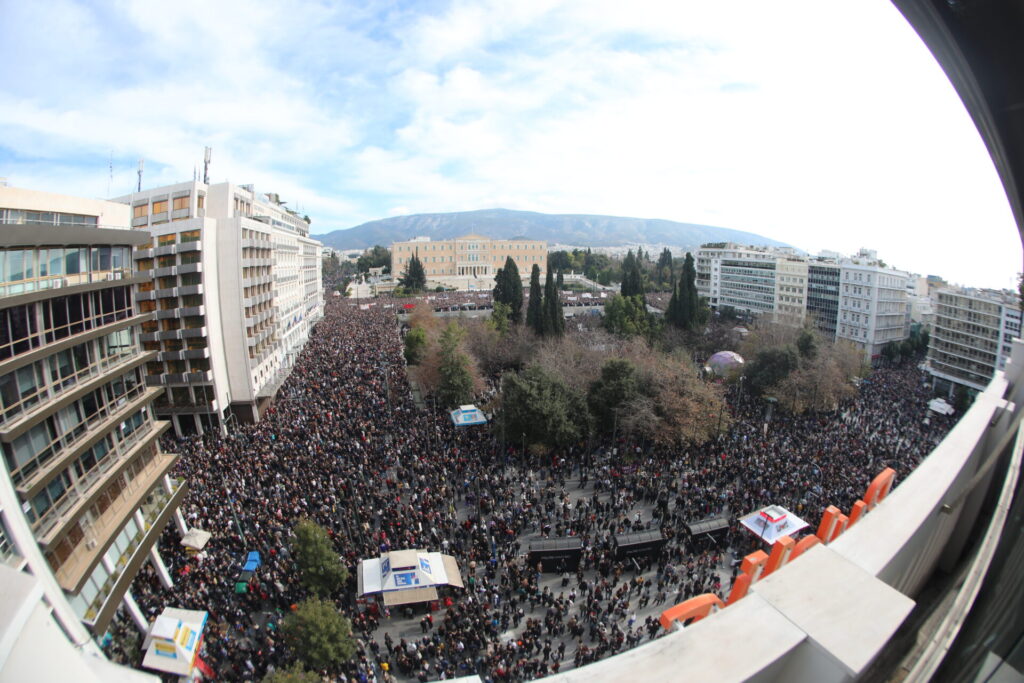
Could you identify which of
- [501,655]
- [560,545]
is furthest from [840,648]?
[560,545]

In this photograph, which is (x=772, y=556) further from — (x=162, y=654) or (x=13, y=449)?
(x=13, y=449)

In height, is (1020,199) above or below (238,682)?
above

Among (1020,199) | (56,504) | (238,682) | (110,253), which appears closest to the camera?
(1020,199)

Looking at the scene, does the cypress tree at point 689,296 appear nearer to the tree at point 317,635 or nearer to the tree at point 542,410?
the tree at point 542,410

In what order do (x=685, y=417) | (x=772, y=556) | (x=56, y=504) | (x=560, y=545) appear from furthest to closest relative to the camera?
(x=685, y=417), (x=560, y=545), (x=56, y=504), (x=772, y=556)

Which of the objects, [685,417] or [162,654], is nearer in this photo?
[162,654]

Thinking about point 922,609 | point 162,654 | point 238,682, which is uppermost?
point 922,609

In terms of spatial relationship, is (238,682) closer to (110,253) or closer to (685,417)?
(110,253)
